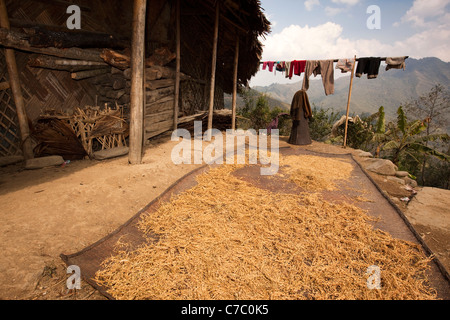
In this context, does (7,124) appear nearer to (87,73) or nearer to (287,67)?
(87,73)

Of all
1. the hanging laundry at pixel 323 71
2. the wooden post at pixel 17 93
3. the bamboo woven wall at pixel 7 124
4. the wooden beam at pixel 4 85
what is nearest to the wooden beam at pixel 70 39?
the wooden post at pixel 17 93

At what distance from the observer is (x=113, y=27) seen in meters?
5.88

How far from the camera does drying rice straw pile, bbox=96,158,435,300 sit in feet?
5.60

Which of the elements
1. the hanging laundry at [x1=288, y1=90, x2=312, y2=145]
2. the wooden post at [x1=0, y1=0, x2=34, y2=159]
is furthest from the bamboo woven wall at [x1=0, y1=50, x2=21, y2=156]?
the hanging laundry at [x1=288, y1=90, x2=312, y2=145]

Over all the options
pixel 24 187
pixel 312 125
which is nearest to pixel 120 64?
pixel 24 187

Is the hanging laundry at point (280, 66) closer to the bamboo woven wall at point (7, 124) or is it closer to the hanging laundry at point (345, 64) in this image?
the hanging laundry at point (345, 64)

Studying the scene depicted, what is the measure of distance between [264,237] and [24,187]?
3.63m

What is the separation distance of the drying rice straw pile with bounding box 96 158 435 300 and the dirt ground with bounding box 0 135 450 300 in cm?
41

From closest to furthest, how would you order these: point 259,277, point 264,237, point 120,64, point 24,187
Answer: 1. point 259,277
2. point 264,237
3. point 24,187
4. point 120,64

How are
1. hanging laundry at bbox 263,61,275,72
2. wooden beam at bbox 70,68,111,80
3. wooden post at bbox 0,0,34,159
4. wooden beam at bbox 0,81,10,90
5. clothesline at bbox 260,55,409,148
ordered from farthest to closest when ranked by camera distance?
hanging laundry at bbox 263,61,275,72
clothesline at bbox 260,55,409,148
wooden beam at bbox 70,68,111,80
wooden beam at bbox 0,81,10,90
wooden post at bbox 0,0,34,159

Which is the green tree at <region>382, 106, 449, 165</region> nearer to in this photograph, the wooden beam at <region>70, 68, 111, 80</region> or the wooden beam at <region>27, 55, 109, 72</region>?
the wooden beam at <region>70, 68, 111, 80</region>

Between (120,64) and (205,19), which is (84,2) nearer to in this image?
(120,64)

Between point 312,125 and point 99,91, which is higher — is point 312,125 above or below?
below
